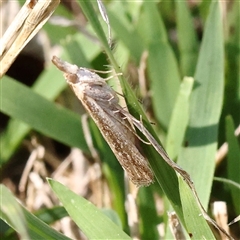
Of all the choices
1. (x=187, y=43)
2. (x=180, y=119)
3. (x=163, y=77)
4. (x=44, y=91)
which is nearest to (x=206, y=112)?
(x=180, y=119)

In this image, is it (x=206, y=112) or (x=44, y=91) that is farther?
(x=44, y=91)

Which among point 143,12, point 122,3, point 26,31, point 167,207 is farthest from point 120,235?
point 122,3

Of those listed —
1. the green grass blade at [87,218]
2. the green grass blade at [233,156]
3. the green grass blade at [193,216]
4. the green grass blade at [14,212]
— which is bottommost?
the green grass blade at [87,218]

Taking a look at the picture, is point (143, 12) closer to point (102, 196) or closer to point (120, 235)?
point (102, 196)

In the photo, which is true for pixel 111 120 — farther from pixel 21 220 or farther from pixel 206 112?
pixel 21 220

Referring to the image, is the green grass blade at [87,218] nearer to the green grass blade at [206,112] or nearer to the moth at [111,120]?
the moth at [111,120]

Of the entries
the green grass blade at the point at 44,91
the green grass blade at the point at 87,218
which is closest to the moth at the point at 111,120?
the green grass blade at the point at 87,218

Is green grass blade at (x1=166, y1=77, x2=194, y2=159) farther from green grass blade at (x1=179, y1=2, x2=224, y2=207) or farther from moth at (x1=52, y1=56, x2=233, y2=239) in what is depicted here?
moth at (x1=52, y1=56, x2=233, y2=239)
